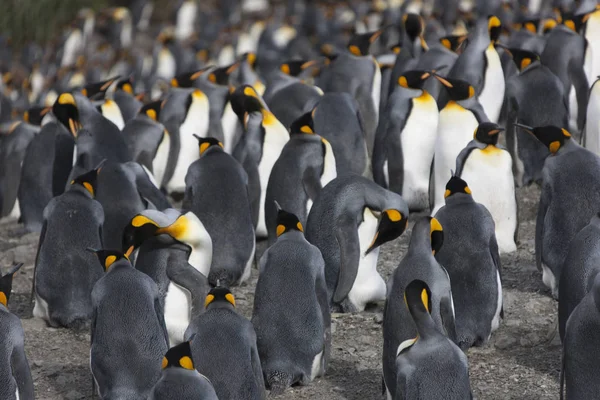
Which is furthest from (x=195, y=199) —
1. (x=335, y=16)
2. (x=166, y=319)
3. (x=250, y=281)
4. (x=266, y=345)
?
(x=335, y=16)

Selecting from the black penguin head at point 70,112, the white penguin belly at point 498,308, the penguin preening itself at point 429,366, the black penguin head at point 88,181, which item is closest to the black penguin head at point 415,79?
the black penguin head at point 70,112

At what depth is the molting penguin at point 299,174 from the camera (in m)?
6.97

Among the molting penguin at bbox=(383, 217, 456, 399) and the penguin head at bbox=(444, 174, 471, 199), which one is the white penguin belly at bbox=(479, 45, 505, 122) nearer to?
the penguin head at bbox=(444, 174, 471, 199)

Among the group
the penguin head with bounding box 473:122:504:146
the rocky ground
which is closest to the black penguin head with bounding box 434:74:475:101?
the penguin head with bounding box 473:122:504:146

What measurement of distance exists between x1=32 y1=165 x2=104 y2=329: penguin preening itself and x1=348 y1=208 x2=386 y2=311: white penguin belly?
1.45 m

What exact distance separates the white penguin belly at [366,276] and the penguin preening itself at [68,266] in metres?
1.45

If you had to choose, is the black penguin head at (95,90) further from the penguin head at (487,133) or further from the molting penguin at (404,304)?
the molting penguin at (404,304)

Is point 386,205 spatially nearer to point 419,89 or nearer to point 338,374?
point 338,374

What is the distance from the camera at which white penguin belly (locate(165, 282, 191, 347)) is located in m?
5.85

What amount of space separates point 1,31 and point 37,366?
45.6 feet

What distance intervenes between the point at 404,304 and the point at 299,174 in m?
2.09

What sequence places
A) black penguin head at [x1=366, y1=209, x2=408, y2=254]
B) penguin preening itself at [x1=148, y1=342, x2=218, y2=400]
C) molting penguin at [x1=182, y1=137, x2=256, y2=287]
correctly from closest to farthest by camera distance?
penguin preening itself at [x1=148, y1=342, x2=218, y2=400] < black penguin head at [x1=366, y1=209, x2=408, y2=254] < molting penguin at [x1=182, y1=137, x2=256, y2=287]

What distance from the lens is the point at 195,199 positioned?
22.5 ft

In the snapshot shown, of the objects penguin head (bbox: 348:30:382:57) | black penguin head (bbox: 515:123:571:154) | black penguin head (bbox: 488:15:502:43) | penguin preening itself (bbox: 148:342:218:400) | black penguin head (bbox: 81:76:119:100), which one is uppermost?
black penguin head (bbox: 488:15:502:43)
